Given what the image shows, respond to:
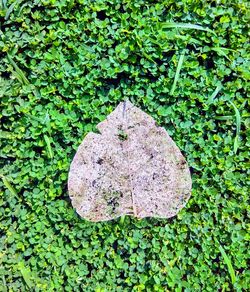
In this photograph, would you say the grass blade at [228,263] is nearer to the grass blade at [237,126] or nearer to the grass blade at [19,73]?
the grass blade at [237,126]

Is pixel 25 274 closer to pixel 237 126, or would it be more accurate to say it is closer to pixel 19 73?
pixel 19 73

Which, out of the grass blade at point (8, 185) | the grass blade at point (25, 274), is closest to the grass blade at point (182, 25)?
the grass blade at point (8, 185)

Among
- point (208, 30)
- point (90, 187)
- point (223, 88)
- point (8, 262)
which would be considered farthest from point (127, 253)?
point (208, 30)

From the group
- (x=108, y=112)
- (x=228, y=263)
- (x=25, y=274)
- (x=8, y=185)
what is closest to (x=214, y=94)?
(x=108, y=112)

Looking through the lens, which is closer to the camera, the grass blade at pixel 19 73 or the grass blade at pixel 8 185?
the grass blade at pixel 19 73

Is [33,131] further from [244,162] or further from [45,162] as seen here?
[244,162]
